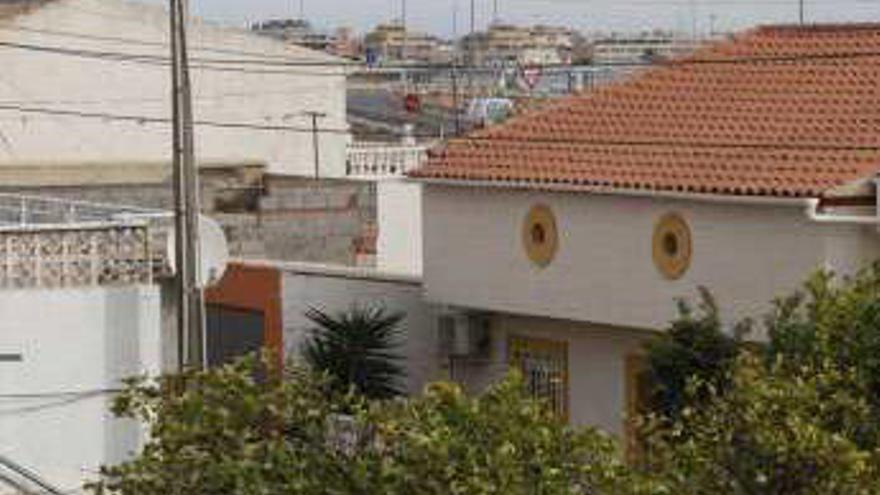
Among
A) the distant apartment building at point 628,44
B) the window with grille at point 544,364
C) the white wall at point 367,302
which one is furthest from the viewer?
the distant apartment building at point 628,44

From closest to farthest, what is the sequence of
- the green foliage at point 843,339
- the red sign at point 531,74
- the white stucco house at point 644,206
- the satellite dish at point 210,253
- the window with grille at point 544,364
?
the green foliage at point 843,339
the satellite dish at point 210,253
the white stucco house at point 644,206
the window with grille at point 544,364
the red sign at point 531,74

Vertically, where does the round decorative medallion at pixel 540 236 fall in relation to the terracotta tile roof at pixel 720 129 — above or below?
below

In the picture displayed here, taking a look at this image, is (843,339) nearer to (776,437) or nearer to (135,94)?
(776,437)

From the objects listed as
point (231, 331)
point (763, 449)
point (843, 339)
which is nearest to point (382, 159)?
point (231, 331)

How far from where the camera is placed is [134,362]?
747 inches

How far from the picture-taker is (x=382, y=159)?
1563 inches

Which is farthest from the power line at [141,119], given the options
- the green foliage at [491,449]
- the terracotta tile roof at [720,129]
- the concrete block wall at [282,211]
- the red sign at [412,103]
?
the green foliage at [491,449]

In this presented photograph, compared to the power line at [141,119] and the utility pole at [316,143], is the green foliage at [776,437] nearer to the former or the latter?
the power line at [141,119]

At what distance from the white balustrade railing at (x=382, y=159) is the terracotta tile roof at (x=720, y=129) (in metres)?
12.6

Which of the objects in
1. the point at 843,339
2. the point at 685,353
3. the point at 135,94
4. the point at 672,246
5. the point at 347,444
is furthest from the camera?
the point at 135,94

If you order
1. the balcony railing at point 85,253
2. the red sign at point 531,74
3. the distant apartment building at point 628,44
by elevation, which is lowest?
the balcony railing at point 85,253

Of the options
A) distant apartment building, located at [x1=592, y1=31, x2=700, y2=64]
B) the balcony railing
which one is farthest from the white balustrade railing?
the balcony railing

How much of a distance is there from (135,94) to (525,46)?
121 ft

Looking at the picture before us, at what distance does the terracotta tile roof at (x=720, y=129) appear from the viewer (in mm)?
21438
